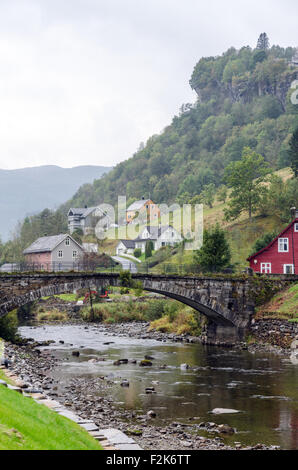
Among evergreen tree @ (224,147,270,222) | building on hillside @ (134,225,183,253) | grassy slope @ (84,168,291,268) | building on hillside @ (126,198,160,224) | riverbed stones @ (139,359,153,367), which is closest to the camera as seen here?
riverbed stones @ (139,359,153,367)

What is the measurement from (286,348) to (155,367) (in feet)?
45.9

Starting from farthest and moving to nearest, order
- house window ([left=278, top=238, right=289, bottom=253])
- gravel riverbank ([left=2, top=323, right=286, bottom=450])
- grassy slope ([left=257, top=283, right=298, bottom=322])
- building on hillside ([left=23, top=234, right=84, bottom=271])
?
building on hillside ([left=23, top=234, right=84, bottom=271]) < house window ([left=278, top=238, right=289, bottom=253]) < grassy slope ([left=257, top=283, right=298, bottom=322]) < gravel riverbank ([left=2, top=323, right=286, bottom=450])

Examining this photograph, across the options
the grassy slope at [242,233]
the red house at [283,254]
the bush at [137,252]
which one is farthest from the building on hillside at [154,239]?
the red house at [283,254]

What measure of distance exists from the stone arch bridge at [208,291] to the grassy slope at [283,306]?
59.5 inches

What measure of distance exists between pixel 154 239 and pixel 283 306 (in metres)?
84.5

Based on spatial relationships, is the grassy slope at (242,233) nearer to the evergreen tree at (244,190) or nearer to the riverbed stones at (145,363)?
the evergreen tree at (244,190)

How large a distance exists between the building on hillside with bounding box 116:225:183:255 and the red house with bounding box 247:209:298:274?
5745cm

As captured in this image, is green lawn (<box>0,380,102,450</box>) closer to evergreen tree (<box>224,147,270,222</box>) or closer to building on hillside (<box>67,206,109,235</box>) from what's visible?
evergreen tree (<box>224,147,270,222</box>)

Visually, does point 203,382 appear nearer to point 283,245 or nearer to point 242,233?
point 283,245

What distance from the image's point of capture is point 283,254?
2589 inches

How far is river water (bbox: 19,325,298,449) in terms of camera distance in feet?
86.1

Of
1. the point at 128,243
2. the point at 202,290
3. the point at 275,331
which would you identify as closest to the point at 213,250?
the point at 202,290

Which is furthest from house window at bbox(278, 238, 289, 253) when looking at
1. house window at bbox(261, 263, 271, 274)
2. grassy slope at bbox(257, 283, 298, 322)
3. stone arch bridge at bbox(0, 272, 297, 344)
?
stone arch bridge at bbox(0, 272, 297, 344)

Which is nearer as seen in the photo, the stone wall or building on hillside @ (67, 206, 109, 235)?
the stone wall
